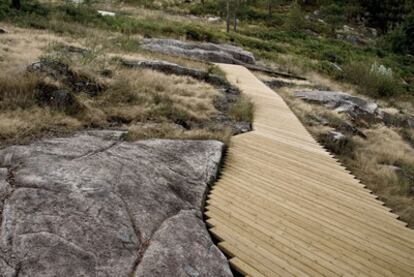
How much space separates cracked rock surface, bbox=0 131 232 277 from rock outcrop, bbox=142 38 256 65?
1454cm

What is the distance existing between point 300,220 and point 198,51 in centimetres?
1725

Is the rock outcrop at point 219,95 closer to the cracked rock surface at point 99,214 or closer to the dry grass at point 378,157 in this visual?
the dry grass at point 378,157

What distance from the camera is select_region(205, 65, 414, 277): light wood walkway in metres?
4.43

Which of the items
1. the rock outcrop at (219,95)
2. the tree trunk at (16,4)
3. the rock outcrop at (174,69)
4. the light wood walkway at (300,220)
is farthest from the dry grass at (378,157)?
the tree trunk at (16,4)

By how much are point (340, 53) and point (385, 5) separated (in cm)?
3185

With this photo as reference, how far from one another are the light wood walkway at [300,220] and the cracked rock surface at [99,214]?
44cm

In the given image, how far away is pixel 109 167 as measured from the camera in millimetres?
5285

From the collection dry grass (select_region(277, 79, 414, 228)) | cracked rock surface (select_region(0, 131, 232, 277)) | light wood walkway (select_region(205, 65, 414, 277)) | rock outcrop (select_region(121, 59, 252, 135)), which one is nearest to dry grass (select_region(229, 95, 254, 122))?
rock outcrop (select_region(121, 59, 252, 135))

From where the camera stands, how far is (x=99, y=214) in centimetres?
423

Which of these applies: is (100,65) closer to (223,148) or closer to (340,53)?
(223,148)

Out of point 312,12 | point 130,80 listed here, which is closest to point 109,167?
point 130,80

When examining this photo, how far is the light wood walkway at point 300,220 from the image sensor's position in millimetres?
4434

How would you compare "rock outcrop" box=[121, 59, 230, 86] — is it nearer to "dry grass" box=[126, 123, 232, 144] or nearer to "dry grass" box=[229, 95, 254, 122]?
"dry grass" box=[229, 95, 254, 122]

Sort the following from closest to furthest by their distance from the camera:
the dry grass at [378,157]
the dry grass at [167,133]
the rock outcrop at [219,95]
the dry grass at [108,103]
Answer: the dry grass at [108,103], the dry grass at [167,133], the dry grass at [378,157], the rock outcrop at [219,95]
